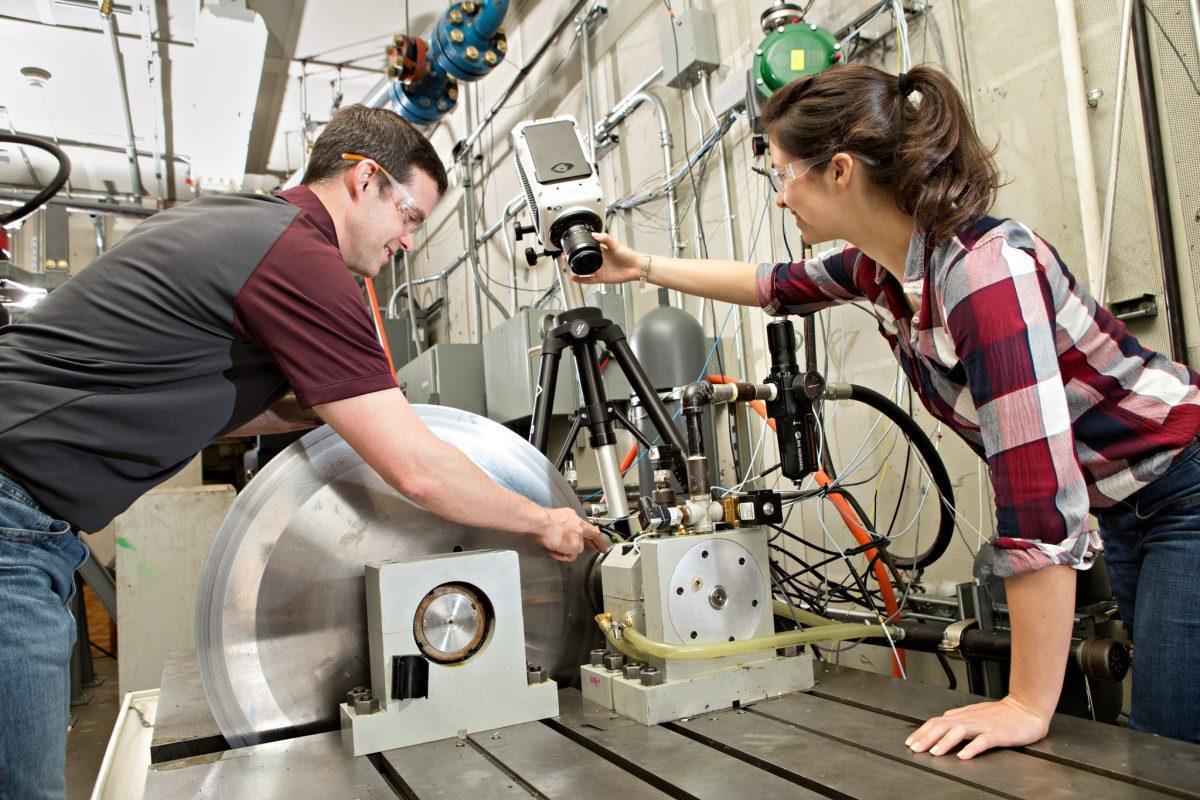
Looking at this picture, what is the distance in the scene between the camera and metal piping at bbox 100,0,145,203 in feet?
12.1

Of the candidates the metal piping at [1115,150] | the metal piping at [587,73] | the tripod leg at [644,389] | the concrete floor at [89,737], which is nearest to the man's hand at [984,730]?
the tripod leg at [644,389]

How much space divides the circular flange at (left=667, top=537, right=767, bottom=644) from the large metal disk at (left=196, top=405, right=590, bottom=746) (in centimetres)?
27

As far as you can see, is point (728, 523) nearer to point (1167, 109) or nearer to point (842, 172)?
point (842, 172)

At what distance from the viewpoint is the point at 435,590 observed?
102 cm

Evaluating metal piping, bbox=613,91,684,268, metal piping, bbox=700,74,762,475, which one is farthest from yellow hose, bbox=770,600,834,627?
metal piping, bbox=613,91,684,268

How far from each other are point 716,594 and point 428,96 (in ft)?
11.6

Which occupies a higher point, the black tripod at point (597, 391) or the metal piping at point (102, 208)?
the metal piping at point (102, 208)

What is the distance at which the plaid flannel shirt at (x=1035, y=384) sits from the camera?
2.59ft

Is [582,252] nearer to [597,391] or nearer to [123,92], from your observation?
[597,391]

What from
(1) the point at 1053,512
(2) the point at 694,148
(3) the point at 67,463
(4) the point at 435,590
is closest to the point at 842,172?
(1) the point at 1053,512

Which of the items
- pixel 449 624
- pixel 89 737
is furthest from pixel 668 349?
pixel 89 737

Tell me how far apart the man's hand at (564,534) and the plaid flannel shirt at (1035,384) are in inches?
20.5

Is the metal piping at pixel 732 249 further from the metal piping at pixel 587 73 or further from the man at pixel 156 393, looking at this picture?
the man at pixel 156 393

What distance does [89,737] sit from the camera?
303 cm
